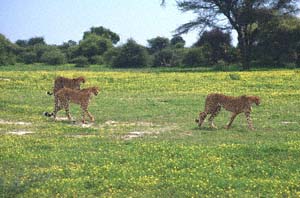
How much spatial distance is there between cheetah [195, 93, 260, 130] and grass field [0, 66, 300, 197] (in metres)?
0.47

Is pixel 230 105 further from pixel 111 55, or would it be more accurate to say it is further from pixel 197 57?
pixel 111 55

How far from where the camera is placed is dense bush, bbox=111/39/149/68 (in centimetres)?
5975

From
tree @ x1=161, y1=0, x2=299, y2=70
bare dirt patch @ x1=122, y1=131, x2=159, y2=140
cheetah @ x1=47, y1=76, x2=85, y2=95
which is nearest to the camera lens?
bare dirt patch @ x1=122, y1=131, x2=159, y2=140

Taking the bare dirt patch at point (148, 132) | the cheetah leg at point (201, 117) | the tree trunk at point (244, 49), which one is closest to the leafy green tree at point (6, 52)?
the tree trunk at point (244, 49)

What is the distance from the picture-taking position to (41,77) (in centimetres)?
3756

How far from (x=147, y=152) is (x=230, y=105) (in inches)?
214

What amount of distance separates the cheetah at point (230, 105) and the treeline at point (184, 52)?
117ft

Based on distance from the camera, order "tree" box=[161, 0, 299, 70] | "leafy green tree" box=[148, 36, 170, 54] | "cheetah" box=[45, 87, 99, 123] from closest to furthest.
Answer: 1. "cheetah" box=[45, 87, 99, 123]
2. "tree" box=[161, 0, 299, 70]
3. "leafy green tree" box=[148, 36, 170, 54]

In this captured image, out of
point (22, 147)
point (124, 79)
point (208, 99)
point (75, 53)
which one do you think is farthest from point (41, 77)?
point (75, 53)

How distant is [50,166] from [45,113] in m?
8.37

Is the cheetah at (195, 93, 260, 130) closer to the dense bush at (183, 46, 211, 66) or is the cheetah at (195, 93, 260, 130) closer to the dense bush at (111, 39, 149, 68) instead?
the dense bush at (183, 46, 211, 66)

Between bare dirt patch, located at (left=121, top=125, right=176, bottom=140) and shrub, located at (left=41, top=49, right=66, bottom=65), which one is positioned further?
shrub, located at (left=41, top=49, right=66, bottom=65)

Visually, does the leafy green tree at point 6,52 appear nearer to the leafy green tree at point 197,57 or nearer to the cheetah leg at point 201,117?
the leafy green tree at point 197,57

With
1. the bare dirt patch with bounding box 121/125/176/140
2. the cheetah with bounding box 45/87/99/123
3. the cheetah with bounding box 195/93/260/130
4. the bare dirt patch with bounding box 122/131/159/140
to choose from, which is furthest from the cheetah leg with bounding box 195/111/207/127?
the cheetah with bounding box 45/87/99/123
